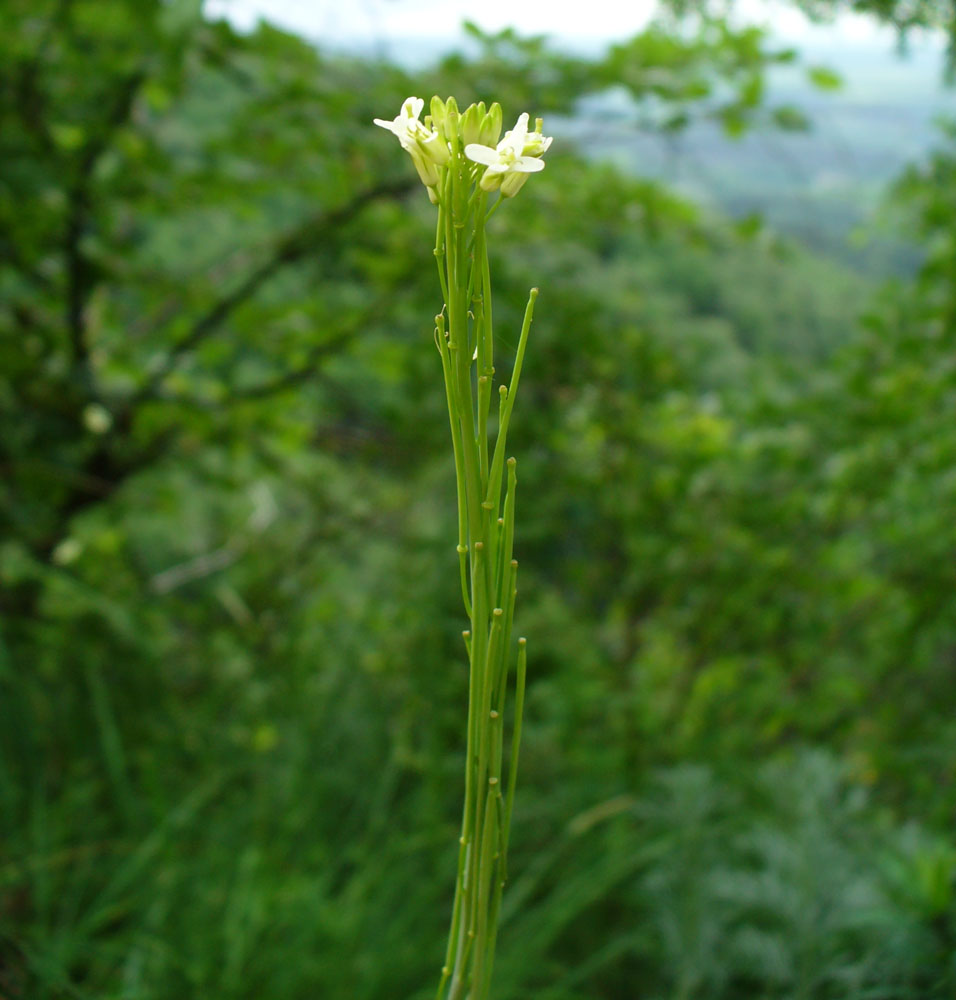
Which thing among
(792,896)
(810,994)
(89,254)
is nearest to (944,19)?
(792,896)

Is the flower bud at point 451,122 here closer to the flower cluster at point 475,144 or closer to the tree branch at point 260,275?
the flower cluster at point 475,144

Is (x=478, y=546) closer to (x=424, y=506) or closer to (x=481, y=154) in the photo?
(x=481, y=154)

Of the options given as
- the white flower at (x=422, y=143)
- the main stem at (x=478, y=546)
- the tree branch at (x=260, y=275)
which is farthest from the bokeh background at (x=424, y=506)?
the white flower at (x=422, y=143)

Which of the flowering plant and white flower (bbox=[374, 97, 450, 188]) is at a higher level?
white flower (bbox=[374, 97, 450, 188])

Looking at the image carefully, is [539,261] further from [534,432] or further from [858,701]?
[858,701]

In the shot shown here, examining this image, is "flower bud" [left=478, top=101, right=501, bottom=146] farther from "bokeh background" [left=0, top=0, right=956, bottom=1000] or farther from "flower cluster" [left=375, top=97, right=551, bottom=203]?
"bokeh background" [left=0, top=0, right=956, bottom=1000]

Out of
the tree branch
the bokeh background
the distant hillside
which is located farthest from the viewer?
the tree branch

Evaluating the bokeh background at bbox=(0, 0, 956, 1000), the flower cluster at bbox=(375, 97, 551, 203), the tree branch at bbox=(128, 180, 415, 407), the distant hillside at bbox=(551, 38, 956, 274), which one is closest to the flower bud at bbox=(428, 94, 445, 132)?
the flower cluster at bbox=(375, 97, 551, 203)
